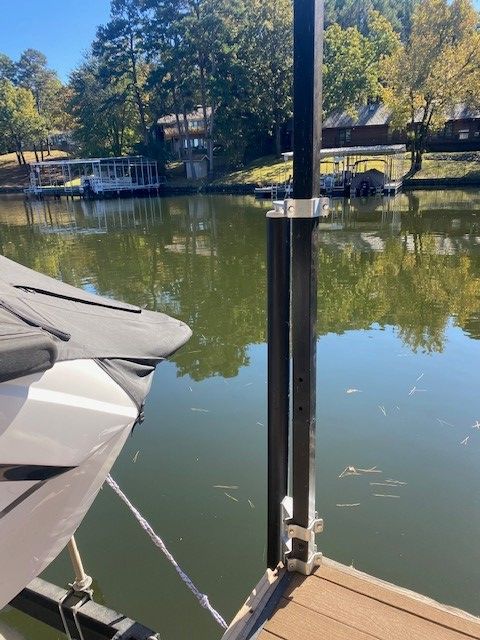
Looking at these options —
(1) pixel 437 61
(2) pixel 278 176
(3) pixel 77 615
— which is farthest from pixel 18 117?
(3) pixel 77 615

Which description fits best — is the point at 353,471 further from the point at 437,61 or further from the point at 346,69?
the point at 346,69

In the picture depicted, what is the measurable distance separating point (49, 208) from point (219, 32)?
16046 millimetres

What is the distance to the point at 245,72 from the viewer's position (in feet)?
106

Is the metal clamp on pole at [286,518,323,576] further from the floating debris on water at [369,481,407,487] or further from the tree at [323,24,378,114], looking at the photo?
the tree at [323,24,378,114]

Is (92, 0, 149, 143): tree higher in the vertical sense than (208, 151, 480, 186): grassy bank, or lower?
higher

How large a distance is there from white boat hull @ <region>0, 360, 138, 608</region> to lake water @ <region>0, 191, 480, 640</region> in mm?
1272

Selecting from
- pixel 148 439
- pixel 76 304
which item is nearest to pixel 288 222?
pixel 76 304

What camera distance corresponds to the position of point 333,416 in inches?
180

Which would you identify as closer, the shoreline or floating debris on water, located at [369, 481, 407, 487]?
floating debris on water, located at [369, 481, 407, 487]

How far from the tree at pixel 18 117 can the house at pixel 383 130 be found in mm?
27717

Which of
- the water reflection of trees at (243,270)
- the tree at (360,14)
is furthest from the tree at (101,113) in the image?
the water reflection of trees at (243,270)

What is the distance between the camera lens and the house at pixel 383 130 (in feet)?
109

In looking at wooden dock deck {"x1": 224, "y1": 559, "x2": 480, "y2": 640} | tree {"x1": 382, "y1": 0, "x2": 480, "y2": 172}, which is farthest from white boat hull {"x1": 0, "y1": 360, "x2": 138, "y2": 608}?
tree {"x1": 382, "y1": 0, "x2": 480, "y2": 172}

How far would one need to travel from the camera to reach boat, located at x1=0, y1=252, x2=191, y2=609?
1349 millimetres
